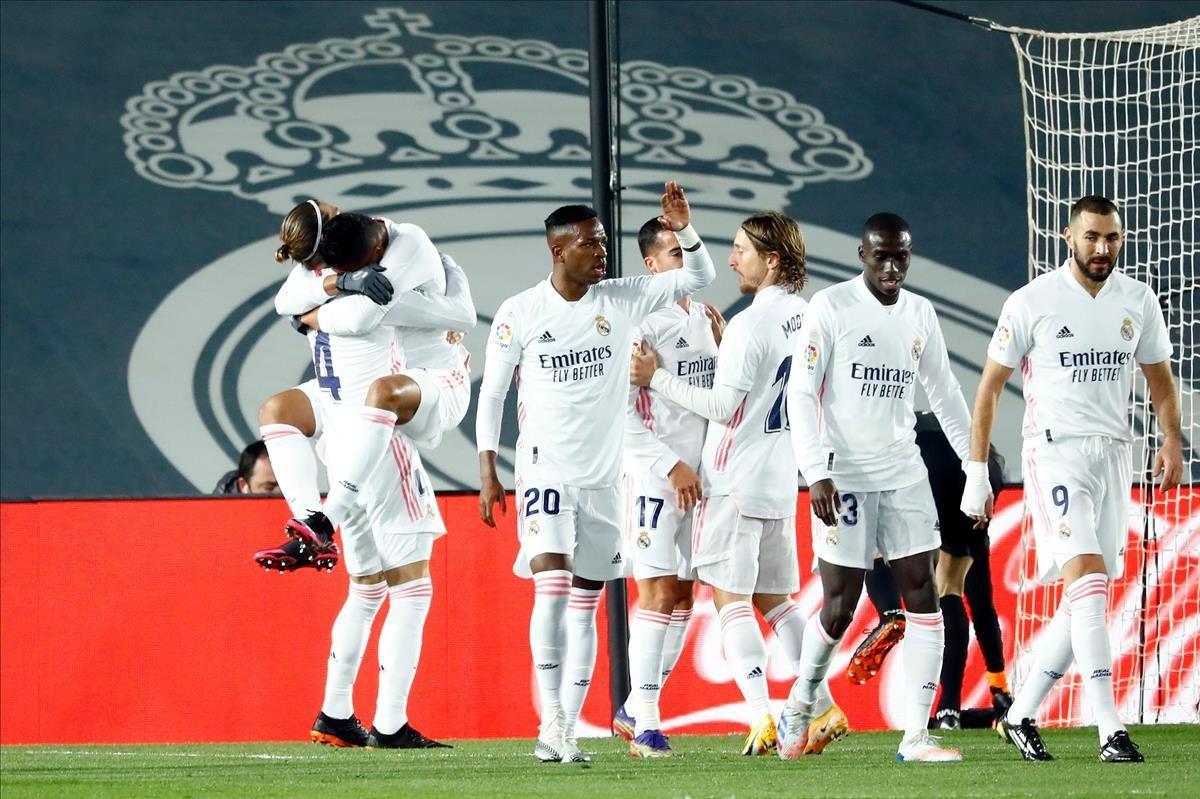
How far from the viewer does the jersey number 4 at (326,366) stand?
721 centimetres

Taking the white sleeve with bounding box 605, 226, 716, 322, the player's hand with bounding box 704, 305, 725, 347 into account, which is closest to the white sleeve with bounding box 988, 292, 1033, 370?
the white sleeve with bounding box 605, 226, 716, 322

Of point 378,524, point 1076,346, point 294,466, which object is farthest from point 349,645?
point 1076,346

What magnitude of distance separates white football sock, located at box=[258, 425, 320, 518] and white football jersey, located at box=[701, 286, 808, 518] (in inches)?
65.4

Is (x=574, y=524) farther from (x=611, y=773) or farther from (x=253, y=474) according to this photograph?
(x=253, y=474)

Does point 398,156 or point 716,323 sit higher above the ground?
point 398,156

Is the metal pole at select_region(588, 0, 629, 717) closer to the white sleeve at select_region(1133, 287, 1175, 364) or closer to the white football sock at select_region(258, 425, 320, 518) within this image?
the white football sock at select_region(258, 425, 320, 518)

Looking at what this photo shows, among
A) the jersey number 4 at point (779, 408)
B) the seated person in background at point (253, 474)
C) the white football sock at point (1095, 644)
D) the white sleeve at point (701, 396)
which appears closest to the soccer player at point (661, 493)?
the white sleeve at point (701, 396)

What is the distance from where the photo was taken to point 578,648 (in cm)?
607

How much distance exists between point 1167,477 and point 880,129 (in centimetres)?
899

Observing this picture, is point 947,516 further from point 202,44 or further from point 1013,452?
point 202,44

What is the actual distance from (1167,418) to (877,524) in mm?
1117

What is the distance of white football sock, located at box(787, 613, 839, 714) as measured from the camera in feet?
18.8

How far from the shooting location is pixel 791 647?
6.62 metres

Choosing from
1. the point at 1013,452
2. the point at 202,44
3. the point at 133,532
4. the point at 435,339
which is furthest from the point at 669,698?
the point at 202,44
